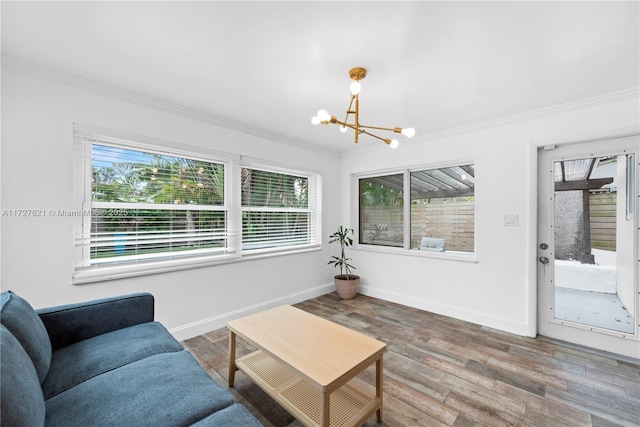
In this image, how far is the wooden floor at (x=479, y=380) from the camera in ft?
5.85

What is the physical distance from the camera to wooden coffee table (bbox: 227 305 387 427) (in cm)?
149

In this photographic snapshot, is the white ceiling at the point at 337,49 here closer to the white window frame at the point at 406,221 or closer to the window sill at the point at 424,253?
the white window frame at the point at 406,221

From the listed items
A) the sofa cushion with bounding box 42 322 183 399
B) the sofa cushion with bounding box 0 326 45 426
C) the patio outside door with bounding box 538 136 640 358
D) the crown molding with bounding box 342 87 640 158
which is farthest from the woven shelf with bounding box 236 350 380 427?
the crown molding with bounding box 342 87 640 158

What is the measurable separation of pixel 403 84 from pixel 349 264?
3009mm

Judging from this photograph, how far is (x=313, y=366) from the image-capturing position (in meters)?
1.53

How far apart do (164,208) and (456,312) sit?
3.60 meters

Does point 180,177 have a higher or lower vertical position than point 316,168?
lower

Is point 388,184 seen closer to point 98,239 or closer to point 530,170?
point 530,170

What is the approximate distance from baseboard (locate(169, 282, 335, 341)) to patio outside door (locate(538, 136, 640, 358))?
111 inches

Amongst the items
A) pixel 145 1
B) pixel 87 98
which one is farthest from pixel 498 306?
pixel 87 98

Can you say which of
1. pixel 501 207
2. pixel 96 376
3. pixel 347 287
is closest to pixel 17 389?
pixel 96 376

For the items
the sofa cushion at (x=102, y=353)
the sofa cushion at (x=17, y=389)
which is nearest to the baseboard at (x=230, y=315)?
the sofa cushion at (x=102, y=353)

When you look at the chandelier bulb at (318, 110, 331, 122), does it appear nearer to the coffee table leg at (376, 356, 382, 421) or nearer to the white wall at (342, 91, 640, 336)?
the coffee table leg at (376, 356, 382, 421)

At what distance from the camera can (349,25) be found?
1606 mm
